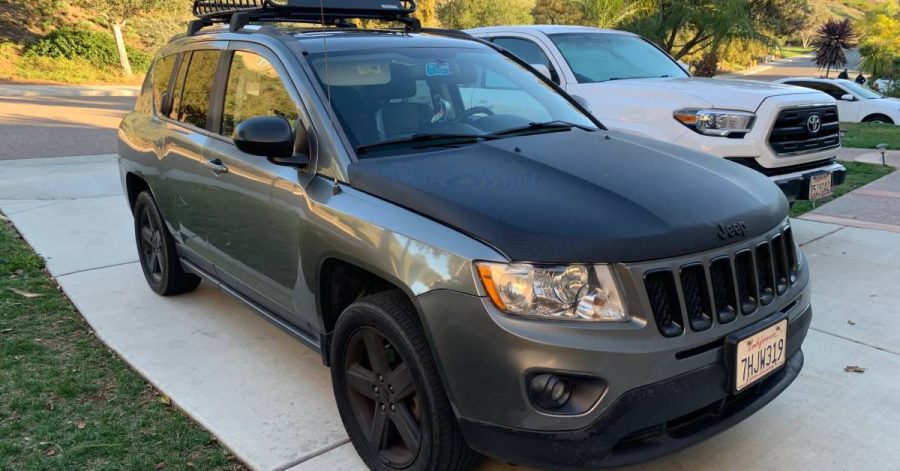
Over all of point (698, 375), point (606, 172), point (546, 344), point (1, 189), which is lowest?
point (1, 189)

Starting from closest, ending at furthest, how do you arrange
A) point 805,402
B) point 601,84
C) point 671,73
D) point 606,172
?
point 606,172
point 805,402
point 601,84
point 671,73

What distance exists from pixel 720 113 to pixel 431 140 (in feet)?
10.5

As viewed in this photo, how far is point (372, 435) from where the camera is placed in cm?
299

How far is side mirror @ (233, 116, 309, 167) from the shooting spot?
10.1 feet

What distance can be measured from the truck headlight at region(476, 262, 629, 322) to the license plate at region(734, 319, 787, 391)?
1.68ft

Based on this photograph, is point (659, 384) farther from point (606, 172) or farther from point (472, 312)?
point (606, 172)

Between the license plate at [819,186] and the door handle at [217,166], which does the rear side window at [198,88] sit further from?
the license plate at [819,186]

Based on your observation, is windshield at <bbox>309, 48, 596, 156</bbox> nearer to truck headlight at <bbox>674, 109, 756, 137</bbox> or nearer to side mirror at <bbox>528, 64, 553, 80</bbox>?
truck headlight at <bbox>674, 109, 756, 137</bbox>

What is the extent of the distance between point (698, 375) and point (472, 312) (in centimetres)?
78

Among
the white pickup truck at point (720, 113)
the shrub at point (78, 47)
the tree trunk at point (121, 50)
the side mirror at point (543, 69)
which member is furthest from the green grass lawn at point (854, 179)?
the shrub at point (78, 47)

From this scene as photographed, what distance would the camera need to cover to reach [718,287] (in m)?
2.55

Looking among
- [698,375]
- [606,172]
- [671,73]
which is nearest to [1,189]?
[671,73]

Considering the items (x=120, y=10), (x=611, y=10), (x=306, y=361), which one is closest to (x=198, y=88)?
(x=306, y=361)

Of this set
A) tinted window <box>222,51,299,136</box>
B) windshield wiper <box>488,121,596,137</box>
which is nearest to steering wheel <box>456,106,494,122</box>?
windshield wiper <box>488,121,596,137</box>
